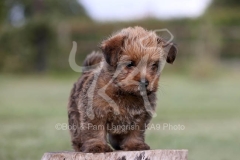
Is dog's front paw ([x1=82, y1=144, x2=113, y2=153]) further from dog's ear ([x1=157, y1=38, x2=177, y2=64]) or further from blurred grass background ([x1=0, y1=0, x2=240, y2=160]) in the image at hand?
blurred grass background ([x1=0, y1=0, x2=240, y2=160])

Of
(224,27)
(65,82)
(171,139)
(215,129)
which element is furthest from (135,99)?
(224,27)

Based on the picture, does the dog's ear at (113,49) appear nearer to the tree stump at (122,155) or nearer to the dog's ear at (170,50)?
the dog's ear at (170,50)

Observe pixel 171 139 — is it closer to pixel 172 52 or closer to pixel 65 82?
pixel 172 52

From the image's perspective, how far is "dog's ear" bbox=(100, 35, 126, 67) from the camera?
5.75 m

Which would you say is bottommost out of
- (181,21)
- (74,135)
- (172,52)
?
(74,135)

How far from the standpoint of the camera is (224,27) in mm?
39906

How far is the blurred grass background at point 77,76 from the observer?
11.7 m

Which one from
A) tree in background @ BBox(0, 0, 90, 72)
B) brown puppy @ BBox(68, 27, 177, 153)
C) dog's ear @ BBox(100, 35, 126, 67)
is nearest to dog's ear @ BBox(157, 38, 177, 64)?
brown puppy @ BBox(68, 27, 177, 153)

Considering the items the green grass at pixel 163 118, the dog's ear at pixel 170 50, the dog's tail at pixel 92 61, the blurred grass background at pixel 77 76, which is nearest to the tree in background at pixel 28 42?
the blurred grass background at pixel 77 76

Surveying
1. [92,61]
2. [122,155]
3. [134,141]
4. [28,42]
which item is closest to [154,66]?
[134,141]

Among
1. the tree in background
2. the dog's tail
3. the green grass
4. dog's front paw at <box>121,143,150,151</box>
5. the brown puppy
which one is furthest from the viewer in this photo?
the tree in background

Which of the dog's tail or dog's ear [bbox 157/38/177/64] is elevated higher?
dog's ear [bbox 157/38/177/64]

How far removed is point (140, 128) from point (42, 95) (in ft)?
53.6

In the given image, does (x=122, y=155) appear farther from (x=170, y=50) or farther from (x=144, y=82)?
(x=170, y=50)
